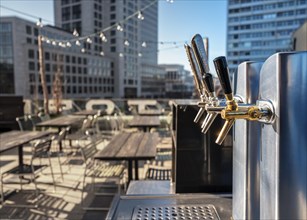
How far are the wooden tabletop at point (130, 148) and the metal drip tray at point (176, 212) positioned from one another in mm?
1586

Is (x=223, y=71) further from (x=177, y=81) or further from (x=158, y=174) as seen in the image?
(x=177, y=81)

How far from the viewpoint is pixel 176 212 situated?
1006mm

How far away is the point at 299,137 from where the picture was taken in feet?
1.80

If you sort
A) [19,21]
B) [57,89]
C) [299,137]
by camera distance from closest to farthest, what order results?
[299,137] < [57,89] < [19,21]

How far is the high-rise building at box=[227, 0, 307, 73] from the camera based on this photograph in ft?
177

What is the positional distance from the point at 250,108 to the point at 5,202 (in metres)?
3.44

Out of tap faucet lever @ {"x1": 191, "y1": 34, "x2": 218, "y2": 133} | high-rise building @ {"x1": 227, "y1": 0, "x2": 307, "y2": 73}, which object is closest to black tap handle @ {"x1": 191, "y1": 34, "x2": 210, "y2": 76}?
tap faucet lever @ {"x1": 191, "y1": 34, "x2": 218, "y2": 133}

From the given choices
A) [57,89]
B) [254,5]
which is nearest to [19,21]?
[57,89]

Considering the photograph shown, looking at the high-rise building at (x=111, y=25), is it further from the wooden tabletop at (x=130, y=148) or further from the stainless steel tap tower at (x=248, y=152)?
the stainless steel tap tower at (x=248, y=152)

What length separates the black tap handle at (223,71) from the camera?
0.58m

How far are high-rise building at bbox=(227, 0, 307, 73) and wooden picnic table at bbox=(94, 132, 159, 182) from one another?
176ft

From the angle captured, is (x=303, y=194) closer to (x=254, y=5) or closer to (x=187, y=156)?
(x=187, y=156)

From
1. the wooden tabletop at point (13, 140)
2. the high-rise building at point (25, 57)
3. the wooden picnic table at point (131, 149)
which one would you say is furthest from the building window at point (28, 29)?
the wooden picnic table at point (131, 149)

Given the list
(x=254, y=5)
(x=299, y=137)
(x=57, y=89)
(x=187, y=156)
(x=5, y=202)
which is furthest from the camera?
(x=254, y=5)
